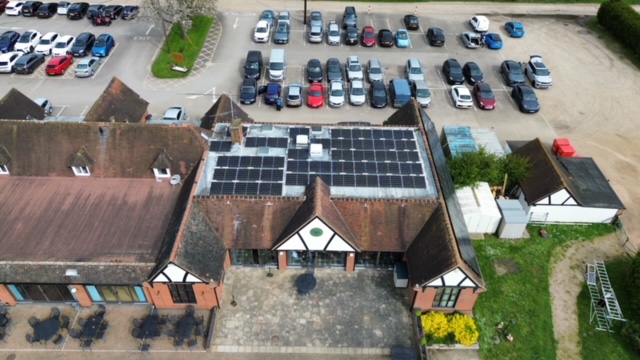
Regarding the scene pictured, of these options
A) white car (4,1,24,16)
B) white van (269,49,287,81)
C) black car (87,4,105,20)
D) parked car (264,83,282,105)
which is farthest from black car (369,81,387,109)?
white car (4,1,24,16)

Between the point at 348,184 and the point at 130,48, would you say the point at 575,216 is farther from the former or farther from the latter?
the point at 130,48

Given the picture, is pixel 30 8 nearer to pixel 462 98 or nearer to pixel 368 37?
pixel 368 37

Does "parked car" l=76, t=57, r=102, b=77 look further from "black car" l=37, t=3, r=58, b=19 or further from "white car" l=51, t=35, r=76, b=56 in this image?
"black car" l=37, t=3, r=58, b=19

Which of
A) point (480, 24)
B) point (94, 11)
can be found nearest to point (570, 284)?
point (480, 24)

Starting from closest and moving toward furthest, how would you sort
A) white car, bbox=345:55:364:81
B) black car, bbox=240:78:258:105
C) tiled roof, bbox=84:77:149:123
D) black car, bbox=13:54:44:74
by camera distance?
tiled roof, bbox=84:77:149:123 < black car, bbox=240:78:258:105 < black car, bbox=13:54:44:74 < white car, bbox=345:55:364:81

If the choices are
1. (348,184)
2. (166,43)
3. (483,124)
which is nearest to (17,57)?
(166,43)

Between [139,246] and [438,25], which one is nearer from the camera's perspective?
[139,246]
